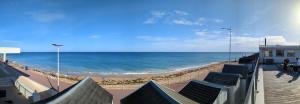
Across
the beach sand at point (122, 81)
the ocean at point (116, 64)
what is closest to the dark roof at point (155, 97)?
the beach sand at point (122, 81)

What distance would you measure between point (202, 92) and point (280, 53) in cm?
2456

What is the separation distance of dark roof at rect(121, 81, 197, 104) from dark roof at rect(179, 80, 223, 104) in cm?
152

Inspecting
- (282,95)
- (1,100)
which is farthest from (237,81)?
(1,100)

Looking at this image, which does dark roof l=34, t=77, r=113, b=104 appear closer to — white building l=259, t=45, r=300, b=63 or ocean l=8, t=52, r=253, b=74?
white building l=259, t=45, r=300, b=63

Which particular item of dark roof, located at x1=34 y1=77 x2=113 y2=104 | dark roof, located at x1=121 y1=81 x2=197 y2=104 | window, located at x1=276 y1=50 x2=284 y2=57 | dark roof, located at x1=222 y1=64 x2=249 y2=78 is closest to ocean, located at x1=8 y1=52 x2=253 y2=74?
window, located at x1=276 y1=50 x2=284 y2=57

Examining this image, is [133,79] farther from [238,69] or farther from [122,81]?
[238,69]

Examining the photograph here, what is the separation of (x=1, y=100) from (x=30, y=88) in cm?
235

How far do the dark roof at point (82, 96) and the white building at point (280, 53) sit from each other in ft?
87.1

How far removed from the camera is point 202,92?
13.8 m

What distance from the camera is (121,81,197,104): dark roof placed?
409 inches

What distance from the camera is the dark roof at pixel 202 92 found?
12875mm

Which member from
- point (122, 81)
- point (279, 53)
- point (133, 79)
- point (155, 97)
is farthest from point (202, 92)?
point (133, 79)

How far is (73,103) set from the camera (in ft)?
32.5

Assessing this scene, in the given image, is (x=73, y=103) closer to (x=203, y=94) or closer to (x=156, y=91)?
(x=156, y=91)
